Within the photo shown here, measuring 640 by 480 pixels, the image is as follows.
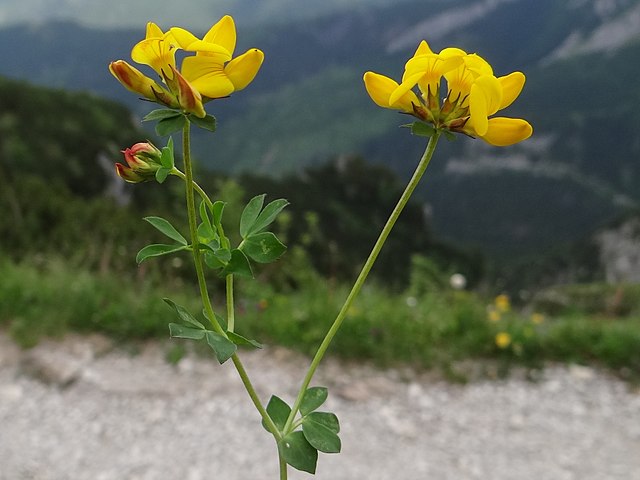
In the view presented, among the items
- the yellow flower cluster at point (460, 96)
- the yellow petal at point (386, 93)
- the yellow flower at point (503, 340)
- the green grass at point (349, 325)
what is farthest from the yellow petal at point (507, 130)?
the yellow flower at point (503, 340)

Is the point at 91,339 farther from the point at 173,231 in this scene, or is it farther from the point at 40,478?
the point at 173,231

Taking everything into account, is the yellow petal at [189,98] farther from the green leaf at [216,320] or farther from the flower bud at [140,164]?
the green leaf at [216,320]

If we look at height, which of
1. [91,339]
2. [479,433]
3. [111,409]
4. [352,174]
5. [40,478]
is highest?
[352,174]

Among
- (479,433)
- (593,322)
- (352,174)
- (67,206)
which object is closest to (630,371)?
(593,322)

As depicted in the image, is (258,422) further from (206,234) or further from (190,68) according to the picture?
(190,68)

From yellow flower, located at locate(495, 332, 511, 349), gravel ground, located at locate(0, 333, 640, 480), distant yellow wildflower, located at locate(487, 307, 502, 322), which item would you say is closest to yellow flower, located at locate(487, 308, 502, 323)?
distant yellow wildflower, located at locate(487, 307, 502, 322)
